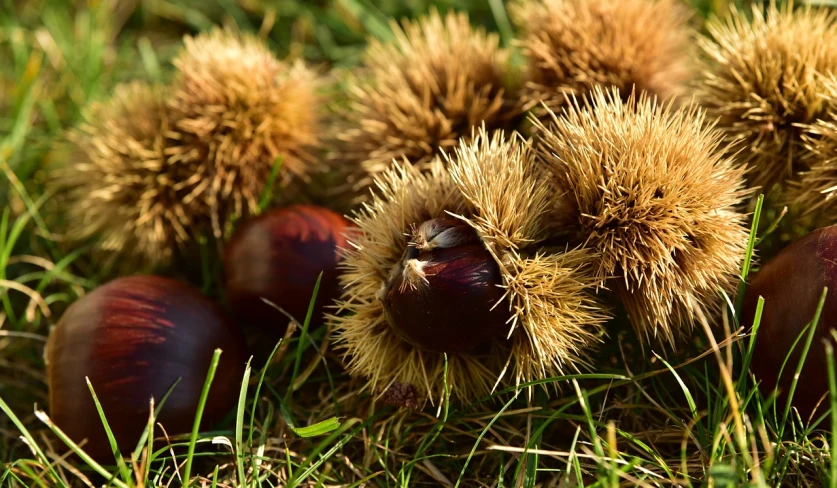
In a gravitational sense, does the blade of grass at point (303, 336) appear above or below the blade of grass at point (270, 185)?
below

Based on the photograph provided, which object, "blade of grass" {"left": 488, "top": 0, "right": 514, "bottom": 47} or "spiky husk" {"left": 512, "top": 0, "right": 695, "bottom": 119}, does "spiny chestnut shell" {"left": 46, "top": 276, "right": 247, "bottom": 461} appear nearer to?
"spiky husk" {"left": 512, "top": 0, "right": 695, "bottom": 119}

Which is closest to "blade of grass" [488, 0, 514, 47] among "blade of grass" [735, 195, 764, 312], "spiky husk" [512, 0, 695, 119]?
"spiky husk" [512, 0, 695, 119]

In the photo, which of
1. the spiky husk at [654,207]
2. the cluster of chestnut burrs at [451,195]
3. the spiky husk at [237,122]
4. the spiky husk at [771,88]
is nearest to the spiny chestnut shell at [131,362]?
the cluster of chestnut burrs at [451,195]

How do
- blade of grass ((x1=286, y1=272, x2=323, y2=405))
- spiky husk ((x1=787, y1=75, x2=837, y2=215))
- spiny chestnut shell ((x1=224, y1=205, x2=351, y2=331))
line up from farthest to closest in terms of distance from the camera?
1. spiny chestnut shell ((x1=224, y1=205, x2=351, y2=331))
2. blade of grass ((x1=286, y1=272, x2=323, y2=405))
3. spiky husk ((x1=787, y1=75, x2=837, y2=215))

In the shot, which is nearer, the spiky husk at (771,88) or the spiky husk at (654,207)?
the spiky husk at (654,207)

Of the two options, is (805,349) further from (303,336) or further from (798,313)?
(303,336)

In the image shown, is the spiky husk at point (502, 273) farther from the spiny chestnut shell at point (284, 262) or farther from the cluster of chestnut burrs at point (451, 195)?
the spiny chestnut shell at point (284, 262)

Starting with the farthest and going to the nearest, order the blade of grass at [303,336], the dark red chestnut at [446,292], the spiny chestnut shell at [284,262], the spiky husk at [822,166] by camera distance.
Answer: the spiny chestnut shell at [284,262] < the blade of grass at [303,336] < the spiky husk at [822,166] < the dark red chestnut at [446,292]

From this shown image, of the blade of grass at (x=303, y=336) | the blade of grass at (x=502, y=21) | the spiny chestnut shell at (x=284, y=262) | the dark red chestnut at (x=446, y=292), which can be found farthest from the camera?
the blade of grass at (x=502, y=21)

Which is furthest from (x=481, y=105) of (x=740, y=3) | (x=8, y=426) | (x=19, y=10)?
(x=19, y=10)
